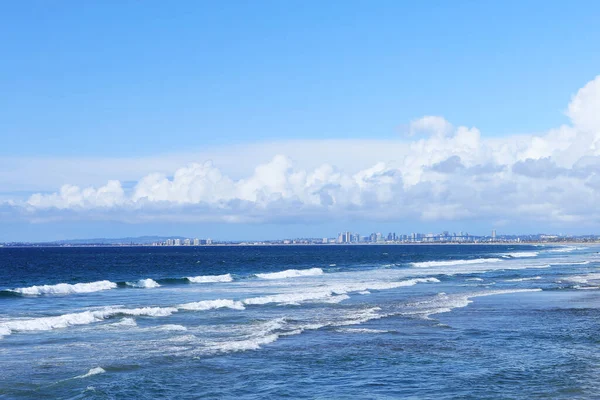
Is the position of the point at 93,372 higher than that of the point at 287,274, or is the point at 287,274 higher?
the point at 93,372

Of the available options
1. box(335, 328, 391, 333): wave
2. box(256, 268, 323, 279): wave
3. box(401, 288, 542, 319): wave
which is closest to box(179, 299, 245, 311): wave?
box(401, 288, 542, 319): wave

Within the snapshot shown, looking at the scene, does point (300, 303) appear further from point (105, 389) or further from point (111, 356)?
point (105, 389)

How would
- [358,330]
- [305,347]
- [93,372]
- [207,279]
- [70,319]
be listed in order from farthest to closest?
1. [207,279]
2. [70,319]
3. [358,330]
4. [305,347]
5. [93,372]

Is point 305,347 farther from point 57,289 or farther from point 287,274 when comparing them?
point 287,274

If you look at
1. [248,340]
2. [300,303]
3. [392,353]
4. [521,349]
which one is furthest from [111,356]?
[300,303]

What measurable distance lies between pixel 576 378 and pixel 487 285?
38.3m

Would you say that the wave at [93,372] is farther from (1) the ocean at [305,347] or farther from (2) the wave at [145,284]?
(2) the wave at [145,284]

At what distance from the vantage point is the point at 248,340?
28156mm

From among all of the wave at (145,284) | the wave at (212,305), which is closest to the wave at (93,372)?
the wave at (212,305)

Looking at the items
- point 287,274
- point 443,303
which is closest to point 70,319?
point 443,303

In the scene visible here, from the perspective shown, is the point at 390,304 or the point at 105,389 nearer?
the point at 105,389

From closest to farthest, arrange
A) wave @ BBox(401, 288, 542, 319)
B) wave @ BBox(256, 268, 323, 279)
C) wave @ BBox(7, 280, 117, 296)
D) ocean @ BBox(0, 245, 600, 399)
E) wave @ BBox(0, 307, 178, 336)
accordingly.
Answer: ocean @ BBox(0, 245, 600, 399)
wave @ BBox(0, 307, 178, 336)
wave @ BBox(401, 288, 542, 319)
wave @ BBox(7, 280, 117, 296)
wave @ BBox(256, 268, 323, 279)

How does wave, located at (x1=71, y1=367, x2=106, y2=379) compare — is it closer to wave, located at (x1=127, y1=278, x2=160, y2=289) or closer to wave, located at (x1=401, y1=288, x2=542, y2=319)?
wave, located at (x1=401, y1=288, x2=542, y2=319)

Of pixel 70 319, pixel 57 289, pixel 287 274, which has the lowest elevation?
pixel 287 274
